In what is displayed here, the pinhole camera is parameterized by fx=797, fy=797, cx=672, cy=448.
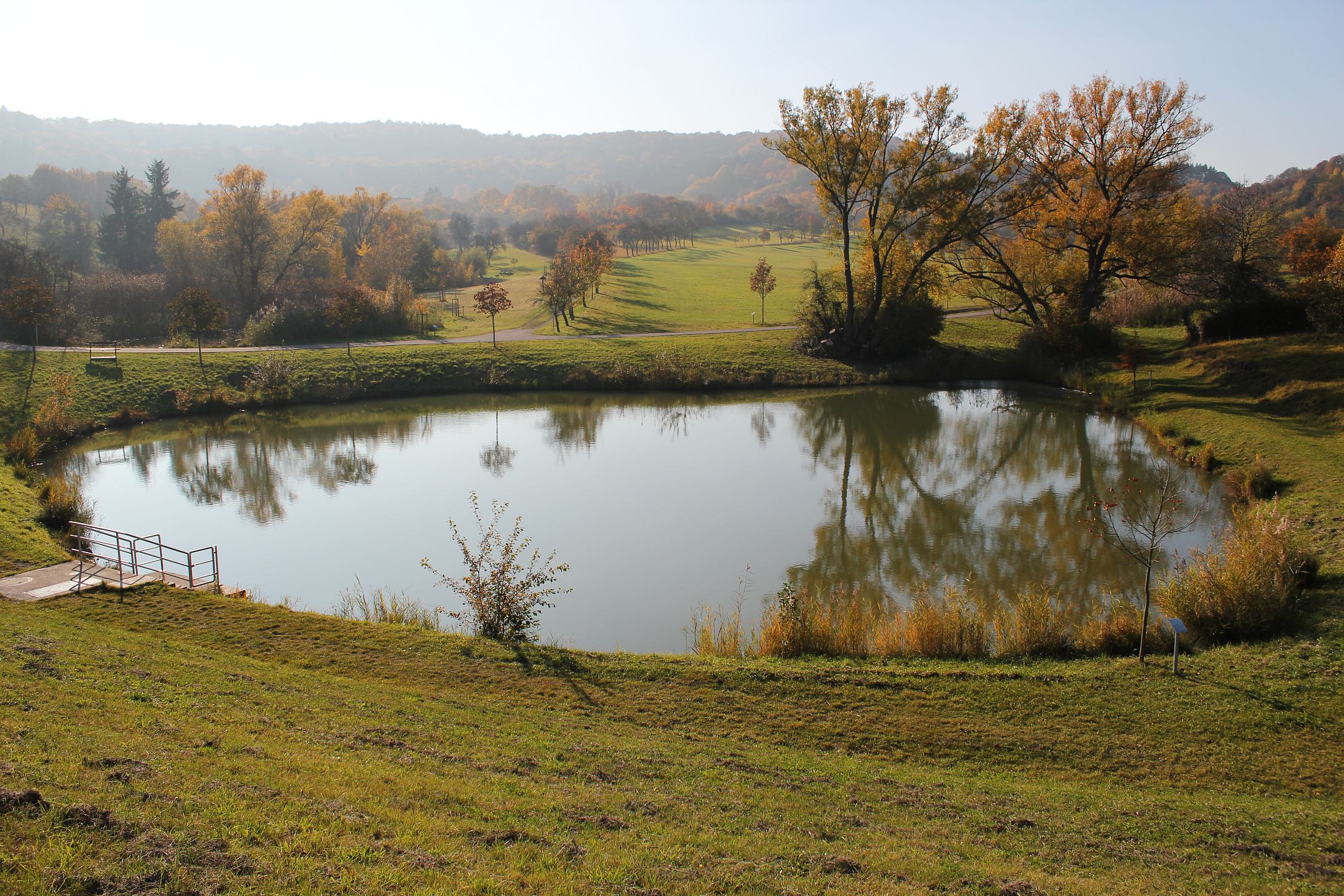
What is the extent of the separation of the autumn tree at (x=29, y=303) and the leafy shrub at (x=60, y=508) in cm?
1819

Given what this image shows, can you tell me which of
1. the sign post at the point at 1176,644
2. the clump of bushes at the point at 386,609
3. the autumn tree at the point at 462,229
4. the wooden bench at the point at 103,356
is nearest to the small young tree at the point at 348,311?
the wooden bench at the point at 103,356

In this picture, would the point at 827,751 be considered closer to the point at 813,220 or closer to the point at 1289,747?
the point at 1289,747

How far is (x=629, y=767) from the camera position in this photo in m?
7.31

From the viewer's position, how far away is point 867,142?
3409 centimetres

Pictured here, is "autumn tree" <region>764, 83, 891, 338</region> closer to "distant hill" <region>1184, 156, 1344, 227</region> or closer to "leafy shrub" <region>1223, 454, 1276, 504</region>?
"leafy shrub" <region>1223, 454, 1276, 504</region>

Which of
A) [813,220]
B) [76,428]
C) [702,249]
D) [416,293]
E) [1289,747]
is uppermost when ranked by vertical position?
→ [813,220]

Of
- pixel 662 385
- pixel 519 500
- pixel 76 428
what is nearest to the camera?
pixel 519 500

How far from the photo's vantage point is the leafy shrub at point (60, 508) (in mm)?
16312

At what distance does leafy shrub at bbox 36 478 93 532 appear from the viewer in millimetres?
16312

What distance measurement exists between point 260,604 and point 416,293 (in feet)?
180

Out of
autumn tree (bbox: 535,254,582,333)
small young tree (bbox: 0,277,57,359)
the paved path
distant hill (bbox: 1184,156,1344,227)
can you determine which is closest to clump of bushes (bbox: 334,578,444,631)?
small young tree (bbox: 0,277,57,359)

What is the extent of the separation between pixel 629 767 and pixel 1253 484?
1663cm

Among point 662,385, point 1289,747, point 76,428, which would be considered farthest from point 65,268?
point 1289,747

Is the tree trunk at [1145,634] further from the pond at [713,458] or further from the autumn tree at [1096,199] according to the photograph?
the autumn tree at [1096,199]
